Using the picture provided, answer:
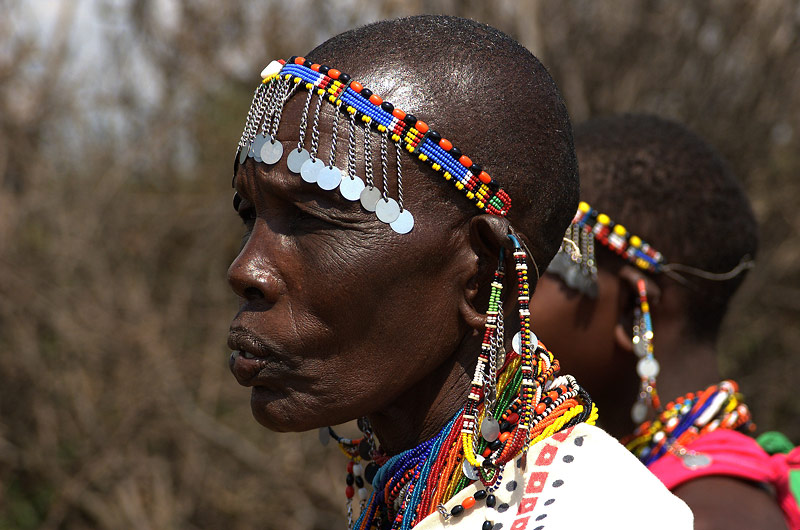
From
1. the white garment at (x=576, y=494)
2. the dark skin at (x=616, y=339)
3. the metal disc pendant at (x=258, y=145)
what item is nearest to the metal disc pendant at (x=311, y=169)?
the metal disc pendant at (x=258, y=145)

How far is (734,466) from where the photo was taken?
2752mm

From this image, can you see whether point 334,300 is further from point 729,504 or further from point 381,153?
point 729,504

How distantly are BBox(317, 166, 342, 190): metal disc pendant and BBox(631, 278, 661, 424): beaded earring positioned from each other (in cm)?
156

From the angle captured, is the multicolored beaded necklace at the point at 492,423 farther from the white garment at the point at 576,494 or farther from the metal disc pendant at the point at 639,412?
the metal disc pendant at the point at 639,412

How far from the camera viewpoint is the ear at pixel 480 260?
1826mm

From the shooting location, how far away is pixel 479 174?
1822 mm

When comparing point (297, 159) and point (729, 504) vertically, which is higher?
point (297, 159)

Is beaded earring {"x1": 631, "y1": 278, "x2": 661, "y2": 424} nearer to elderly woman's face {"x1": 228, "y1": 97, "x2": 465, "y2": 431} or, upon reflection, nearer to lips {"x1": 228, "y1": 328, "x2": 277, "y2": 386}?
elderly woman's face {"x1": 228, "y1": 97, "x2": 465, "y2": 431}

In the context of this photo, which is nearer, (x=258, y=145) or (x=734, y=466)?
(x=258, y=145)

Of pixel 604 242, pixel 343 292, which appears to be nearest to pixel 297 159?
pixel 343 292

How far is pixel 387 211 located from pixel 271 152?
0.26m

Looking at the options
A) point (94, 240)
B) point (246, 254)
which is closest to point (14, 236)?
point (94, 240)

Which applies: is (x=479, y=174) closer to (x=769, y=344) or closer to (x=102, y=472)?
(x=102, y=472)

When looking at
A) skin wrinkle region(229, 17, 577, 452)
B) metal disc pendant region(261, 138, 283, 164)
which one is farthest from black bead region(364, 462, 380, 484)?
metal disc pendant region(261, 138, 283, 164)
